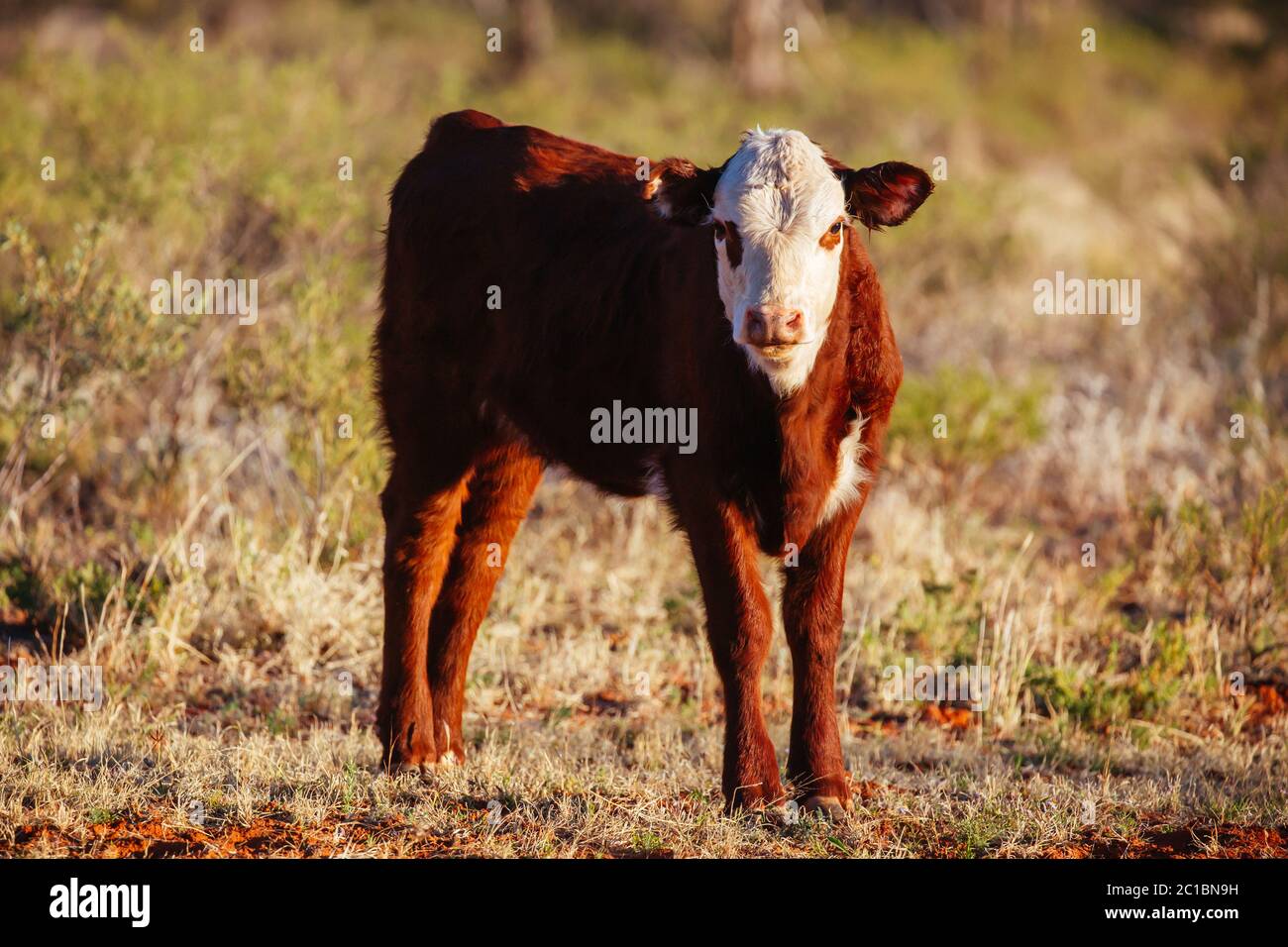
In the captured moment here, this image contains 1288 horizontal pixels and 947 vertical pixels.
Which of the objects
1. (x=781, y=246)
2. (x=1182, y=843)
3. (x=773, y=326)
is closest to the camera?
(x=773, y=326)

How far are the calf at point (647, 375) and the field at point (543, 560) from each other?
463 mm

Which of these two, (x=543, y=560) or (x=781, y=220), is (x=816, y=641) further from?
(x=543, y=560)

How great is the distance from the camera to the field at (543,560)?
17.2 feet

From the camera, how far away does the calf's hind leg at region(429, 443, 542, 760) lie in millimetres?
6238

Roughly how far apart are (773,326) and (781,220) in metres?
0.49

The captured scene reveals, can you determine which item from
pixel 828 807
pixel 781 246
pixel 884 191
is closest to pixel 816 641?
pixel 828 807

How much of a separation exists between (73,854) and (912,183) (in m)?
3.37

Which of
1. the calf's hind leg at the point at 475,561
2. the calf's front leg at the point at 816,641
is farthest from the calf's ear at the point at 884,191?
the calf's hind leg at the point at 475,561

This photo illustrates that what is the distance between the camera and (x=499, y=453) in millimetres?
6191

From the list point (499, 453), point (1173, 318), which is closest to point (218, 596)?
point (499, 453)

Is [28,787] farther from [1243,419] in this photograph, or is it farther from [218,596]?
[1243,419]

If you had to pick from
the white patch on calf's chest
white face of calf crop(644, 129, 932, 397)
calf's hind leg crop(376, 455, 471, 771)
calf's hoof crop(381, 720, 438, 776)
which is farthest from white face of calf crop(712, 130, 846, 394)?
calf's hoof crop(381, 720, 438, 776)

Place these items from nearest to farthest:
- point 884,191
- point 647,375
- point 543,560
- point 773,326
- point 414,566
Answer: point 773,326 → point 884,191 → point 647,375 → point 414,566 → point 543,560

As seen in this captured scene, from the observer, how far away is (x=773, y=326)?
4641 millimetres
